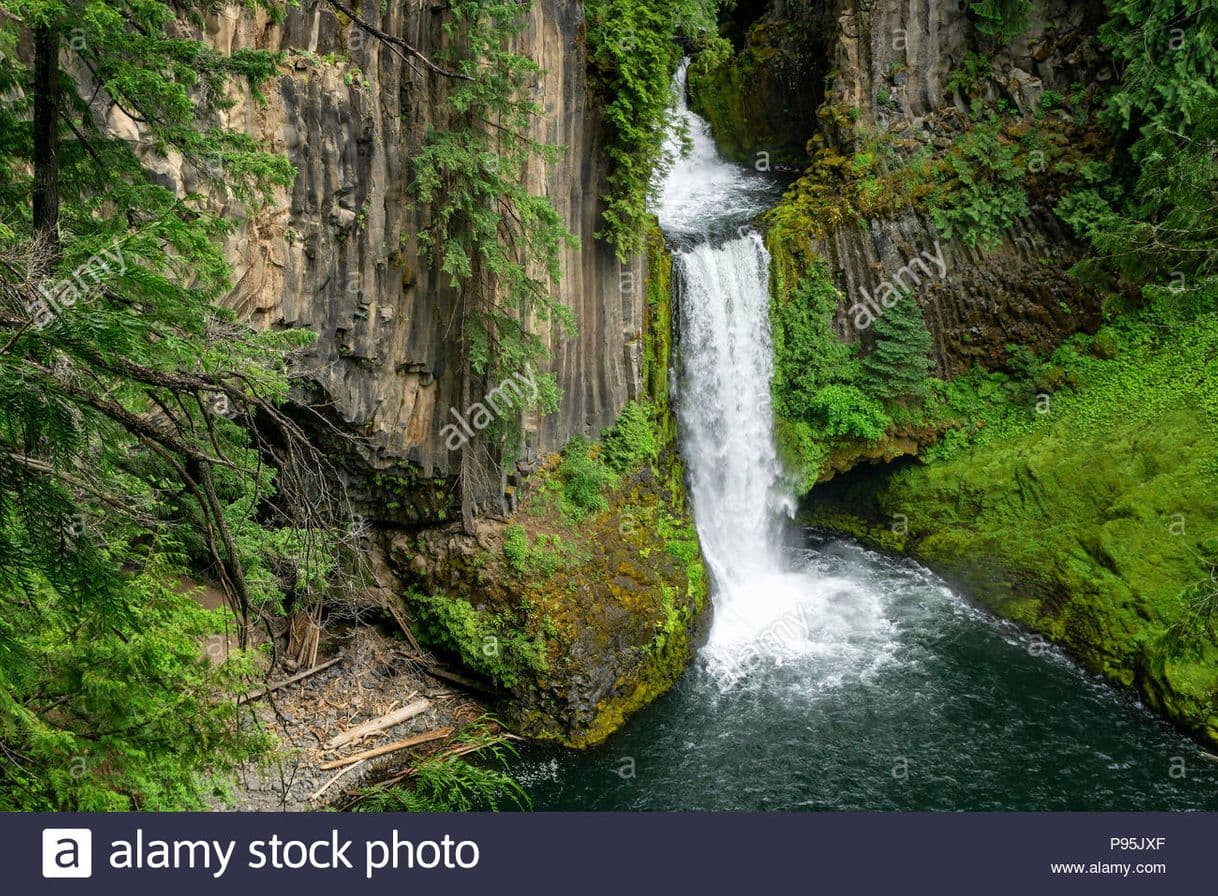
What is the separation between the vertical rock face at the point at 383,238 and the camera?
932 cm

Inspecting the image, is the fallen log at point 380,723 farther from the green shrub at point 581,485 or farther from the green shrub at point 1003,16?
the green shrub at point 1003,16

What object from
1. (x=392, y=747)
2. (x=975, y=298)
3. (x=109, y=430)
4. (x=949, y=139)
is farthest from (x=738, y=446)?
(x=109, y=430)

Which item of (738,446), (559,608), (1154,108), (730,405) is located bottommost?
(559,608)

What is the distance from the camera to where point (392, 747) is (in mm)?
11008

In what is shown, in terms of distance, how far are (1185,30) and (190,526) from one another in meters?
16.3

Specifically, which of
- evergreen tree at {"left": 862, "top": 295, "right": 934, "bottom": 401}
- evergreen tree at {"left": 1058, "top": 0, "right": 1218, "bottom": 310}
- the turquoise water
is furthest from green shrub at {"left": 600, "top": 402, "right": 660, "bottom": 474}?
evergreen tree at {"left": 1058, "top": 0, "right": 1218, "bottom": 310}

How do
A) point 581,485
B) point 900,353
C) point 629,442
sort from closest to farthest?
point 581,485 → point 629,442 → point 900,353

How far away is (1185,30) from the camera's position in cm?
1358

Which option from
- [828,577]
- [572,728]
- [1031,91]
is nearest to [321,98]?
[572,728]

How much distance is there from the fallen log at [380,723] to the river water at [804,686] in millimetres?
1707

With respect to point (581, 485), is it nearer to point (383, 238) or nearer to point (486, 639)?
point (486, 639)

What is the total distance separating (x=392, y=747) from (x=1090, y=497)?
38.4 ft

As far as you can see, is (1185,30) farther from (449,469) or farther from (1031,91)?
(449,469)

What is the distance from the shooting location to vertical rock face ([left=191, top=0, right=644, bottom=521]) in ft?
30.6
